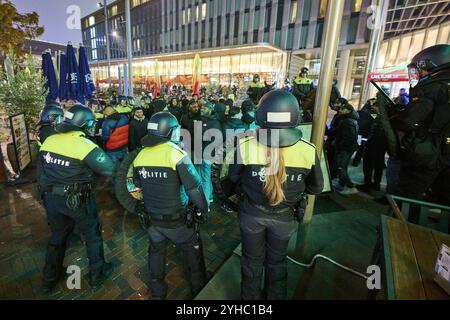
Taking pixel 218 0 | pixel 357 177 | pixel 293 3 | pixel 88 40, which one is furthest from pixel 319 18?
pixel 88 40

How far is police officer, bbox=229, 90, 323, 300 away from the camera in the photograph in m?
2.15

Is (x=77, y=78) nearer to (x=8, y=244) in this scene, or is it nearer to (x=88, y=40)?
(x=8, y=244)

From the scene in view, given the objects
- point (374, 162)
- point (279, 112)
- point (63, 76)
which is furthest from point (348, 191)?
point (63, 76)

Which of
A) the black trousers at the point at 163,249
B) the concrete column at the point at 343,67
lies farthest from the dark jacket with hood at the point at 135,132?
the concrete column at the point at 343,67

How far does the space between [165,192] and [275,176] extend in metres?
1.18

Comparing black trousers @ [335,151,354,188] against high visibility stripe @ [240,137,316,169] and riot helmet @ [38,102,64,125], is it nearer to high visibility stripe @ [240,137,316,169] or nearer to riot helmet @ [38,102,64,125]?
high visibility stripe @ [240,137,316,169]

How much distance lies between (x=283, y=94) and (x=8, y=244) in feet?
15.2

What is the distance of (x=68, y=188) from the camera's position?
273 cm

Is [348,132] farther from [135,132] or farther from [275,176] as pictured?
[135,132]

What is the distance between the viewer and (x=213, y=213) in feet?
15.9

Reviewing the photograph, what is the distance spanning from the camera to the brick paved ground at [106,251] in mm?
2963

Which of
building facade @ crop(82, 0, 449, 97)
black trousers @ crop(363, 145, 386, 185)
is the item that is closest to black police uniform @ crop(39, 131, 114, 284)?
black trousers @ crop(363, 145, 386, 185)

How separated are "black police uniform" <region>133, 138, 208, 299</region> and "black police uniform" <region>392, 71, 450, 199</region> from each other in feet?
9.46

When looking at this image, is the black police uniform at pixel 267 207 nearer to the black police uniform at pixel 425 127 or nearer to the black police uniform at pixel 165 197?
the black police uniform at pixel 165 197
